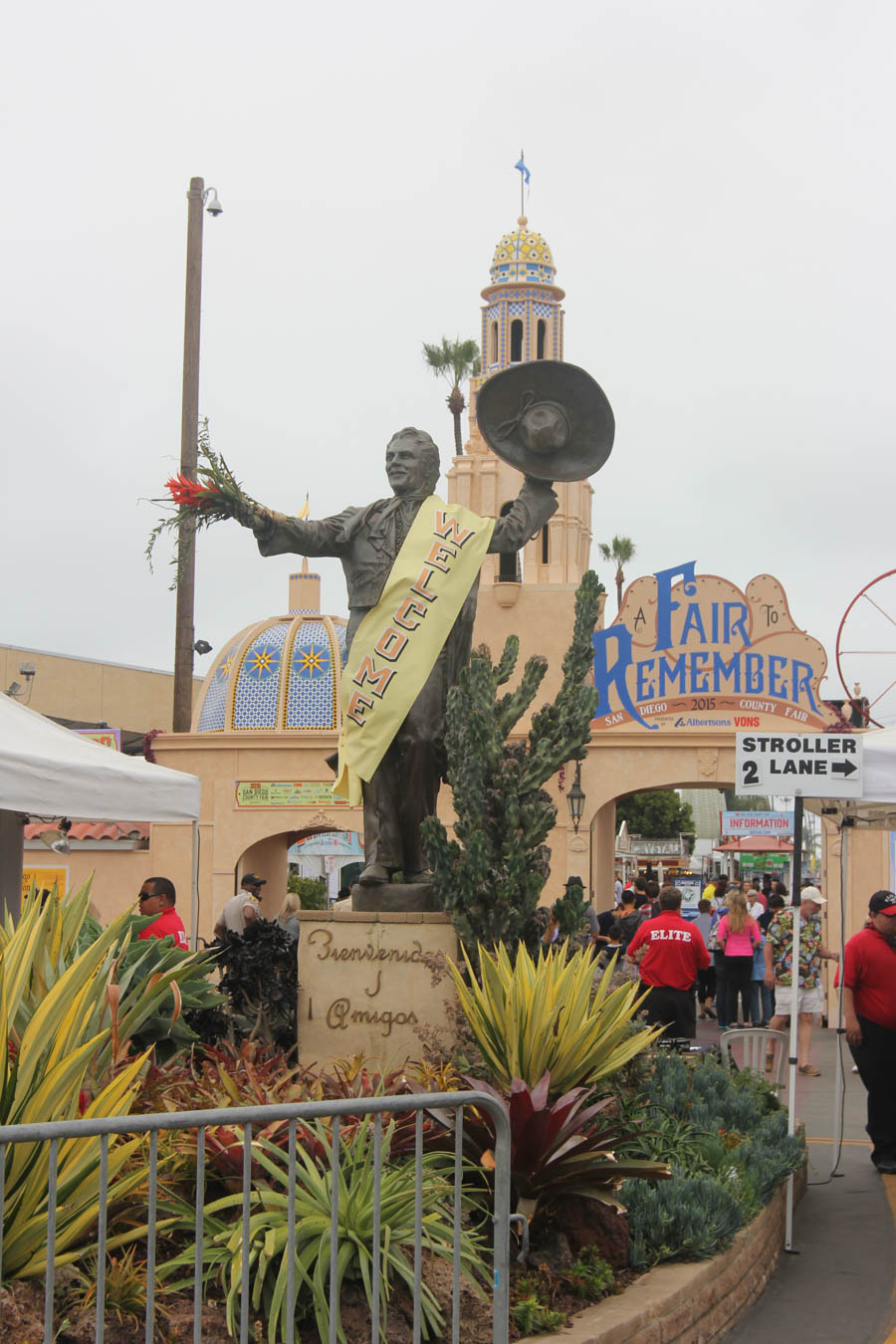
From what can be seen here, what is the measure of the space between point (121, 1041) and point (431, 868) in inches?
87.6

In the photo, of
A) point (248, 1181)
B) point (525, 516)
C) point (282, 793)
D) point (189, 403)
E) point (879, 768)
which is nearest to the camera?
point (248, 1181)

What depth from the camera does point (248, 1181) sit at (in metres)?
3.51

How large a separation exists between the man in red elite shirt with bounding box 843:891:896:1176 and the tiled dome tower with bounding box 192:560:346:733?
14.2 metres

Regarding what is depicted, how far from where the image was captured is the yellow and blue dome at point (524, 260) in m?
36.7

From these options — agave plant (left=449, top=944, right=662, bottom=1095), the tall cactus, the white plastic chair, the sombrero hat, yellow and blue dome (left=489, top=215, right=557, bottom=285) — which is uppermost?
yellow and blue dome (left=489, top=215, right=557, bottom=285)

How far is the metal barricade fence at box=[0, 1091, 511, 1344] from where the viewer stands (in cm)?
318

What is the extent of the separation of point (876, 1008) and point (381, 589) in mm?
Result: 4044

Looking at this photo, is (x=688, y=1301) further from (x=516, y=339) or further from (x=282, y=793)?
(x=516, y=339)

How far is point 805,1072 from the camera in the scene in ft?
46.2

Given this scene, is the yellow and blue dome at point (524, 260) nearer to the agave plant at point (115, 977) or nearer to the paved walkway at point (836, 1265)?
the paved walkway at point (836, 1265)

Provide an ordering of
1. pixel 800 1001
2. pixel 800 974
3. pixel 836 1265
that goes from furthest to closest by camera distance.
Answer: pixel 800 974, pixel 800 1001, pixel 836 1265

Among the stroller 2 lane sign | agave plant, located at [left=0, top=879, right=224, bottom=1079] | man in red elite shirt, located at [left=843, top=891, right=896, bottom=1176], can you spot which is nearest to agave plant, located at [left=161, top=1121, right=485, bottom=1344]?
agave plant, located at [left=0, top=879, right=224, bottom=1079]

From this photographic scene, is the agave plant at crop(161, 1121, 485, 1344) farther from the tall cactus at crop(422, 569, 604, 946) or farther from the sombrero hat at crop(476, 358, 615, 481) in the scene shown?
the sombrero hat at crop(476, 358, 615, 481)

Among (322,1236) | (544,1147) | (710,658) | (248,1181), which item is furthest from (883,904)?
(710,658)
